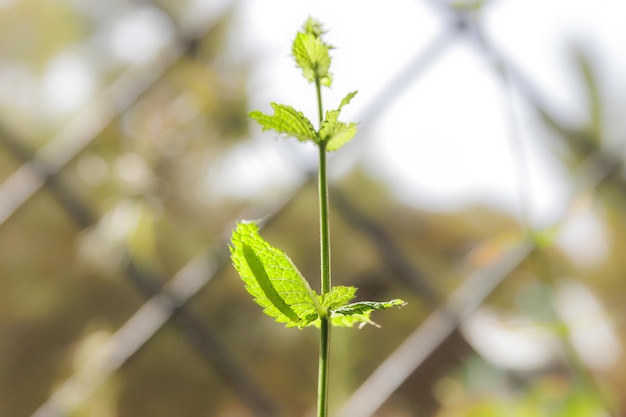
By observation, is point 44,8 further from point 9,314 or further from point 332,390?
point 332,390

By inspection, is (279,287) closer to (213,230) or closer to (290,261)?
(290,261)

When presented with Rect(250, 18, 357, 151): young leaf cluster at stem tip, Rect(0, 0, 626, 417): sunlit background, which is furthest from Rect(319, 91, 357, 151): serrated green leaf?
Rect(0, 0, 626, 417): sunlit background

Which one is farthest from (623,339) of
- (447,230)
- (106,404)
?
(106,404)

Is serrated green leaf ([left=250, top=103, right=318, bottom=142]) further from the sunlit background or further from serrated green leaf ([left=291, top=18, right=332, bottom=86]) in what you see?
the sunlit background

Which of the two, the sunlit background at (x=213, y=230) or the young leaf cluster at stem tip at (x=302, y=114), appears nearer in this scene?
the young leaf cluster at stem tip at (x=302, y=114)

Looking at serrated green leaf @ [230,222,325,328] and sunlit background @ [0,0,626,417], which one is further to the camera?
sunlit background @ [0,0,626,417]

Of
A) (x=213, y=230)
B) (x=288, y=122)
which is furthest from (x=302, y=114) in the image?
(x=213, y=230)

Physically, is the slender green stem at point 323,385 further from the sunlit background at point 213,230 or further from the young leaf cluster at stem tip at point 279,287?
the sunlit background at point 213,230

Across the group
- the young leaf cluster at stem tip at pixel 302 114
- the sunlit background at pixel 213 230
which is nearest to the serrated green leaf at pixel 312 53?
the young leaf cluster at stem tip at pixel 302 114
